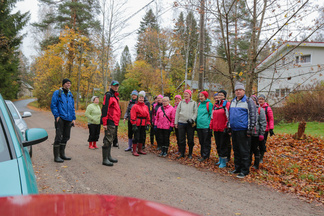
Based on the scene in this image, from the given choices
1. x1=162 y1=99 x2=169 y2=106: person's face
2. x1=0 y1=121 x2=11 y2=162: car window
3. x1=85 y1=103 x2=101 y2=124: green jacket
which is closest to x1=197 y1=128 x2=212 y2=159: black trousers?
x1=162 y1=99 x2=169 y2=106: person's face

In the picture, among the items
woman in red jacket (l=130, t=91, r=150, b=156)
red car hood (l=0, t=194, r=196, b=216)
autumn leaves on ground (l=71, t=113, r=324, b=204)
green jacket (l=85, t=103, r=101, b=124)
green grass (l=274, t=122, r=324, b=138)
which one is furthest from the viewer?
green grass (l=274, t=122, r=324, b=138)

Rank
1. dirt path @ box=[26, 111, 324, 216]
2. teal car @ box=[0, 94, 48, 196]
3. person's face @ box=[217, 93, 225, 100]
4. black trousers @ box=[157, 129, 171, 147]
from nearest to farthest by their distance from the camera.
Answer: teal car @ box=[0, 94, 48, 196] < dirt path @ box=[26, 111, 324, 216] < person's face @ box=[217, 93, 225, 100] < black trousers @ box=[157, 129, 171, 147]

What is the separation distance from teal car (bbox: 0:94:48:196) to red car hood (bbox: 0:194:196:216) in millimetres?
229

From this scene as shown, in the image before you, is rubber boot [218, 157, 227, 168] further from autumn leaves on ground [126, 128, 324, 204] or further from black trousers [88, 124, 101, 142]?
black trousers [88, 124, 101, 142]

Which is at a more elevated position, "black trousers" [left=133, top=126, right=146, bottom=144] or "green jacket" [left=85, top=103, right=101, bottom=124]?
"green jacket" [left=85, top=103, right=101, bottom=124]

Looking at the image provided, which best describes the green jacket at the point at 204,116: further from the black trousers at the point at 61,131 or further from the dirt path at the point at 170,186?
the black trousers at the point at 61,131

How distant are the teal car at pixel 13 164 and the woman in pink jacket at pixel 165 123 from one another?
5.26m

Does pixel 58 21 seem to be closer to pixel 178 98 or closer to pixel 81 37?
pixel 81 37

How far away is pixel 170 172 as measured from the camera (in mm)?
5844

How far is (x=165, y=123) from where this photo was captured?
7.62 metres

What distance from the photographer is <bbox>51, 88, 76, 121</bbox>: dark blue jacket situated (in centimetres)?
605

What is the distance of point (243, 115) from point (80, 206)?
5059 millimetres

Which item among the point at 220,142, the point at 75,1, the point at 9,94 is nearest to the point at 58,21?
the point at 75,1

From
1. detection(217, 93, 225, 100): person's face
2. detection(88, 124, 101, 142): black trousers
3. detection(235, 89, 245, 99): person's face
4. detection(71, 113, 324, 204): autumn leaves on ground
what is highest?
detection(235, 89, 245, 99): person's face
